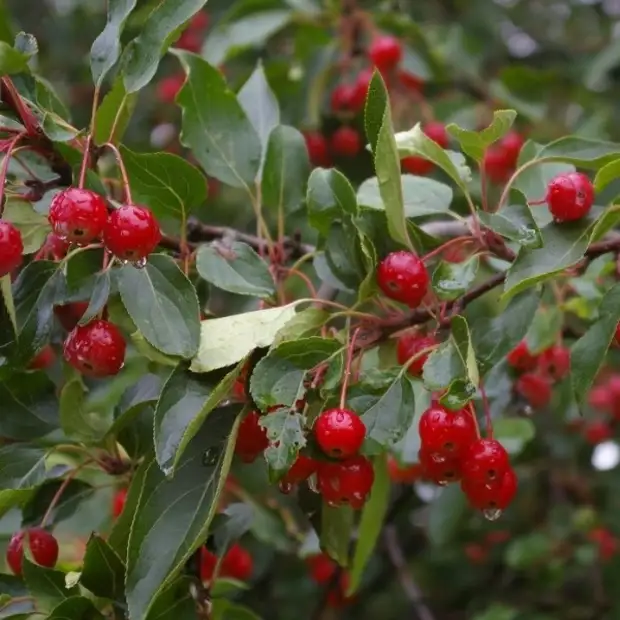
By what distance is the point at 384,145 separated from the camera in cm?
111

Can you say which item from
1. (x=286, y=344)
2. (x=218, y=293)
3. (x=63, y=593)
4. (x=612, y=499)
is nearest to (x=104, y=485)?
(x=63, y=593)

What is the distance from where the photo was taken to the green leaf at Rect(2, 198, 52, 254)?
1229 millimetres

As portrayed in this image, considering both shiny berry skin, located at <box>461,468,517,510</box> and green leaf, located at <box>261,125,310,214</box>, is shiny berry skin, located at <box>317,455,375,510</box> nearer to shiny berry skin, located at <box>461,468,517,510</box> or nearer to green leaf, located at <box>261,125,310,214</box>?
shiny berry skin, located at <box>461,468,517,510</box>

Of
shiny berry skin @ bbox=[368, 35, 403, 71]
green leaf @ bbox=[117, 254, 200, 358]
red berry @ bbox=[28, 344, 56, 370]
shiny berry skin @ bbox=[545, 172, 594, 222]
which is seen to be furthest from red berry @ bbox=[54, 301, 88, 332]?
shiny berry skin @ bbox=[368, 35, 403, 71]

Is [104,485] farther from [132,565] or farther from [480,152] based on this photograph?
[480,152]

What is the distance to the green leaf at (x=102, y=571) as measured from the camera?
1184mm

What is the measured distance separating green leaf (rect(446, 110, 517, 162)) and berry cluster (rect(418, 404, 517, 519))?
33cm

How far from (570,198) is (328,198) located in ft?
1.00

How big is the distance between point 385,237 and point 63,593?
1.96 ft

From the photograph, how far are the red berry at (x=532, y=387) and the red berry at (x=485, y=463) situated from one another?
0.65 m

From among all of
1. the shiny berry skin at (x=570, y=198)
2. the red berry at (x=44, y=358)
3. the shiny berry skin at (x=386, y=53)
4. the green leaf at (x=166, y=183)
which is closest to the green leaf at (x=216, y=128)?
the green leaf at (x=166, y=183)

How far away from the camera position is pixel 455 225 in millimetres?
1630

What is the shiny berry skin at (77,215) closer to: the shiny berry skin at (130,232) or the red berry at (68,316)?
the shiny berry skin at (130,232)

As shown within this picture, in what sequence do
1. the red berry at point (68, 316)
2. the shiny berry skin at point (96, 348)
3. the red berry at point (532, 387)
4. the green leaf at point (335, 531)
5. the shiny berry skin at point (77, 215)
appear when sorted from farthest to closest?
the red berry at point (532, 387)
the red berry at point (68, 316)
the green leaf at point (335, 531)
the shiny berry skin at point (96, 348)
the shiny berry skin at point (77, 215)
